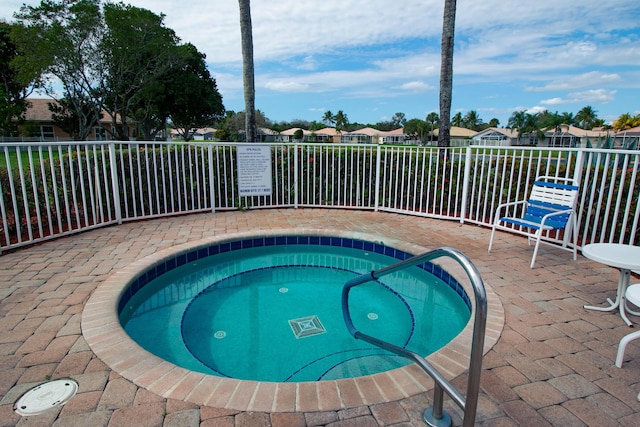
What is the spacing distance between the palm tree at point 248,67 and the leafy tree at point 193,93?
17.8 meters

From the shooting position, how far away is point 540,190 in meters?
4.52

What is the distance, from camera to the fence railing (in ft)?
16.9

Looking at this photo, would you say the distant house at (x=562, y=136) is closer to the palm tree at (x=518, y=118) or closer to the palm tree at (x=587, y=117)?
the palm tree at (x=518, y=118)

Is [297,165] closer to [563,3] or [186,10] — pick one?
[186,10]

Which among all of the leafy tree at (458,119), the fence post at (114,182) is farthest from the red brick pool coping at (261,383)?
the leafy tree at (458,119)

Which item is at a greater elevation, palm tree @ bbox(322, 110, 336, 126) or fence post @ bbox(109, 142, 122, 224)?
palm tree @ bbox(322, 110, 336, 126)

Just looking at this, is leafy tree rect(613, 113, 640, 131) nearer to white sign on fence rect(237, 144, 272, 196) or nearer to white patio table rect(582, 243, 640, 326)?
white sign on fence rect(237, 144, 272, 196)

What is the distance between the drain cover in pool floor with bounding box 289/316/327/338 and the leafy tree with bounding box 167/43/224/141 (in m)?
24.5

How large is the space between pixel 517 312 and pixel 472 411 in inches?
73.3

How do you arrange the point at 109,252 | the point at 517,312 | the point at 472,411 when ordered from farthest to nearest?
1. the point at 109,252
2. the point at 517,312
3. the point at 472,411

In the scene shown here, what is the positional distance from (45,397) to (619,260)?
3839mm

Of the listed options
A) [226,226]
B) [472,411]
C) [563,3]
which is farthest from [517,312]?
[563,3]

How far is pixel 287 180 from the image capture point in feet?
23.8

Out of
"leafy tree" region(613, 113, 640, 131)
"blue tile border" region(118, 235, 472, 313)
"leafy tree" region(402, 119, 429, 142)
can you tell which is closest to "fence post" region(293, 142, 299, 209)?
"blue tile border" region(118, 235, 472, 313)
